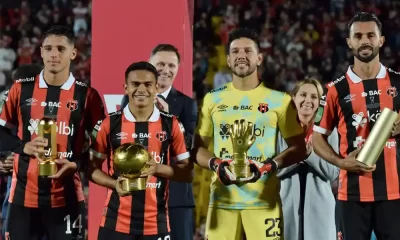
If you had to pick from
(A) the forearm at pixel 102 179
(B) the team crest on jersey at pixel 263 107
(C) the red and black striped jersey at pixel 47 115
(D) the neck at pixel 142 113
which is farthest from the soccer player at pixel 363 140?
(C) the red and black striped jersey at pixel 47 115

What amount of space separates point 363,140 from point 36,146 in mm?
1950

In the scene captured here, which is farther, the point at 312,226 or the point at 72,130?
the point at 312,226

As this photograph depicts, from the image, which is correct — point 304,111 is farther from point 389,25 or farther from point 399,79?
point 389,25

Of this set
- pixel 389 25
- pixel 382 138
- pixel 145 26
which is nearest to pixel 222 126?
pixel 382 138

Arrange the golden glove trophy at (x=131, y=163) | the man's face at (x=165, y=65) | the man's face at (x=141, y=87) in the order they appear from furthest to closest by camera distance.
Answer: the man's face at (x=165, y=65) → the man's face at (x=141, y=87) → the golden glove trophy at (x=131, y=163)

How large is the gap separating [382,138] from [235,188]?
93cm

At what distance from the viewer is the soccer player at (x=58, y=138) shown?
4562 mm

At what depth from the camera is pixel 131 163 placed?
410 cm

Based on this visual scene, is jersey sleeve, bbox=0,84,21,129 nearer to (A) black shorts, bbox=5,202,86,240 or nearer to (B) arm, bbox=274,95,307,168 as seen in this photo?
(A) black shorts, bbox=5,202,86,240

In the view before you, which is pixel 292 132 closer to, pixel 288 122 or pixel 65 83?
pixel 288 122

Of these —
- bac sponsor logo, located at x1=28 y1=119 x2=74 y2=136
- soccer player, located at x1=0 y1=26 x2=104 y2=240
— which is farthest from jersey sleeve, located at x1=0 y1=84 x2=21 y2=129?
bac sponsor logo, located at x1=28 y1=119 x2=74 y2=136

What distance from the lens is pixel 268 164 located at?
14.6ft

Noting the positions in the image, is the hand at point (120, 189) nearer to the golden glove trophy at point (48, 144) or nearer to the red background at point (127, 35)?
the golden glove trophy at point (48, 144)

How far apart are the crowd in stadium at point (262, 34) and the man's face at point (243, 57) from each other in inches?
259
